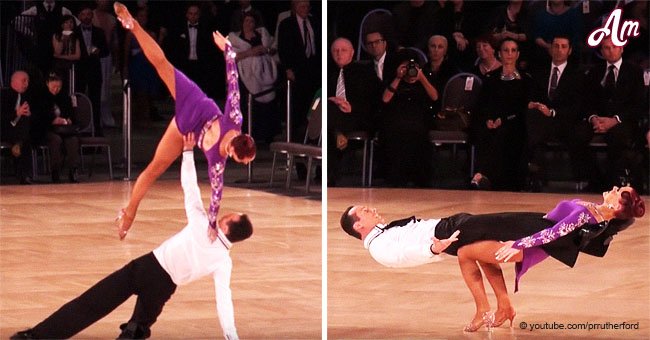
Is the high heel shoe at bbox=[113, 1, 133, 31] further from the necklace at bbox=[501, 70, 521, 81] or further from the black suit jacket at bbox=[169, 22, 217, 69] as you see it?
the necklace at bbox=[501, 70, 521, 81]

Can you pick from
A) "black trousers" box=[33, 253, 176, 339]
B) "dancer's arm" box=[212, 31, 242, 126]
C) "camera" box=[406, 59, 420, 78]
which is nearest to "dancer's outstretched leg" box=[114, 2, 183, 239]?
"dancer's arm" box=[212, 31, 242, 126]

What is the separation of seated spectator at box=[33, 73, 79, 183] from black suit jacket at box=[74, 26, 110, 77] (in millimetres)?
211

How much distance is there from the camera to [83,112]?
1078cm

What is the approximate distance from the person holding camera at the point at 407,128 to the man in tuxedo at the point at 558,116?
2.69ft

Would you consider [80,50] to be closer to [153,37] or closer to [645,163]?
[153,37]

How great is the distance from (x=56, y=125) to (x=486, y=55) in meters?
4.02

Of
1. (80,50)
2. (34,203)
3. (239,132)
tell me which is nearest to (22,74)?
(80,50)

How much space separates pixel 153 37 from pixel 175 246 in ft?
5.55

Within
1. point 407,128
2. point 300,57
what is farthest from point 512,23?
point 300,57

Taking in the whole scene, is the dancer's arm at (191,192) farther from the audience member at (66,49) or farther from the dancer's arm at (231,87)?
the audience member at (66,49)

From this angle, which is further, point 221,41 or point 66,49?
point 66,49

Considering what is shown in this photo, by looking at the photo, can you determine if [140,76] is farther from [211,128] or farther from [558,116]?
[558,116]

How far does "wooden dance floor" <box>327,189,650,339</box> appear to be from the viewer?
9305mm

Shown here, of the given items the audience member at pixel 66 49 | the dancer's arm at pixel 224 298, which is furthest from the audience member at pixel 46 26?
the dancer's arm at pixel 224 298
